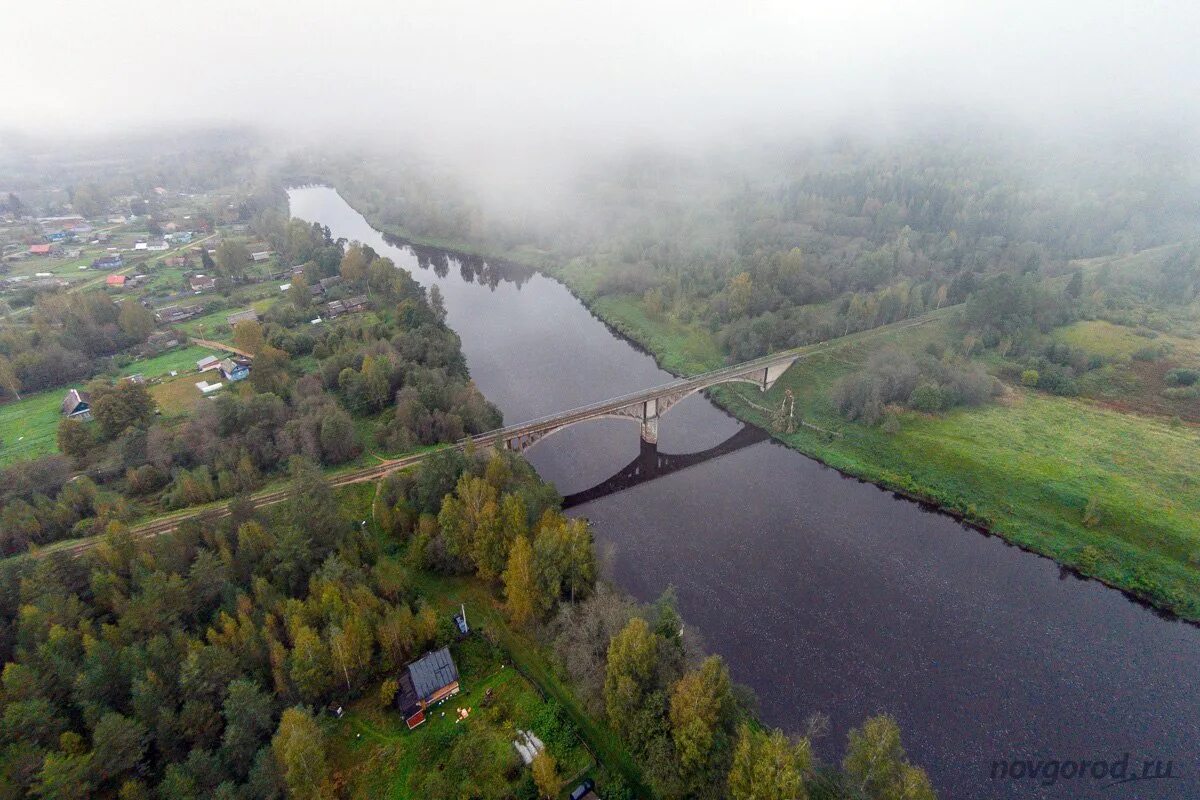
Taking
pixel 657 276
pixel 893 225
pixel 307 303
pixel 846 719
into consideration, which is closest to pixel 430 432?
pixel 846 719

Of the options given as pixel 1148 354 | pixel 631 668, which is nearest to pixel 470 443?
pixel 631 668

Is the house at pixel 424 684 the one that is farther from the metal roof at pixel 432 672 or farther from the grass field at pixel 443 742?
the grass field at pixel 443 742

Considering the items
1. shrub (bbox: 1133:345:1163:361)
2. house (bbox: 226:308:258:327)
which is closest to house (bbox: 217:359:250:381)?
house (bbox: 226:308:258:327)

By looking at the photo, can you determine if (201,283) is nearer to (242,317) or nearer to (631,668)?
(242,317)

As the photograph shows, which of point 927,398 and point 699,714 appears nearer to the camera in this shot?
point 699,714

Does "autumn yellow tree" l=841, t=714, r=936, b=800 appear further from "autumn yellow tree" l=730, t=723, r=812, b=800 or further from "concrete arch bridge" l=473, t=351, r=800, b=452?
"concrete arch bridge" l=473, t=351, r=800, b=452
